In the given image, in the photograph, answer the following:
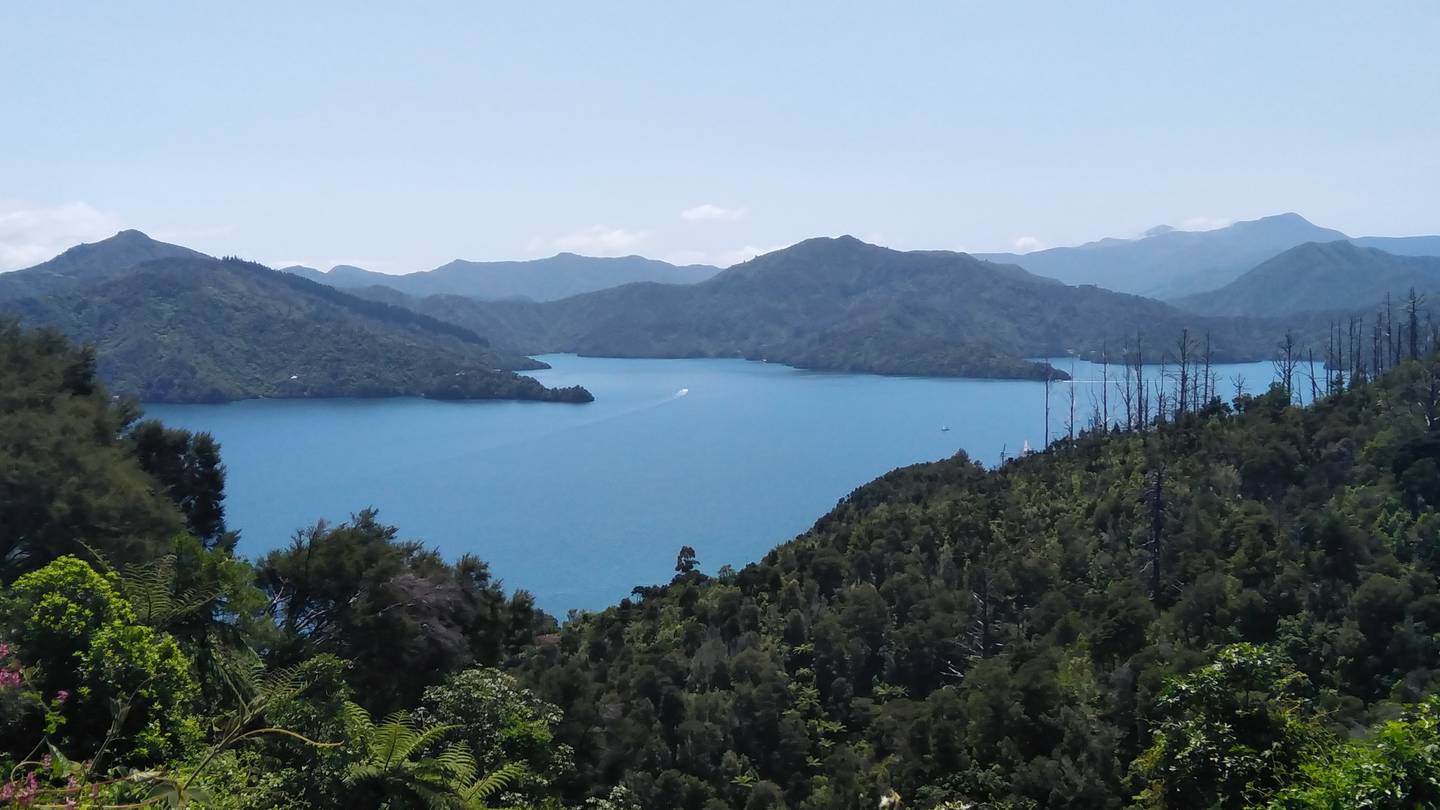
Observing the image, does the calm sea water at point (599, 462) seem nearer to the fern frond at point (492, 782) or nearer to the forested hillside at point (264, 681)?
the forested hillside at point (264, 681)

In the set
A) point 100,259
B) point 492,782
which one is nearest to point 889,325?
point 100,259

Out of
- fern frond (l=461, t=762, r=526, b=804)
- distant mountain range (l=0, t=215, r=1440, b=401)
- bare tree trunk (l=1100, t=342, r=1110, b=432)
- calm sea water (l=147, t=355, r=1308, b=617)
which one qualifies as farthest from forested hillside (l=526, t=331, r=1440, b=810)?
distant mountain range (l=0, t=215, r=1440, b=401)

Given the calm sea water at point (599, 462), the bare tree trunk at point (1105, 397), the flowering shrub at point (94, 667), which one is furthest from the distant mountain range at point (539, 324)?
the flowering shrub at point (94, 667)

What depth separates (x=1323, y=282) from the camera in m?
190

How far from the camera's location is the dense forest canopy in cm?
546

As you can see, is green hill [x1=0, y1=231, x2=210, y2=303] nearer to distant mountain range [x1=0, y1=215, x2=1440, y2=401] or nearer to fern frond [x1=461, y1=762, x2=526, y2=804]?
distant mountain range [x1=0, y1=215, x2=1440, y2=401]

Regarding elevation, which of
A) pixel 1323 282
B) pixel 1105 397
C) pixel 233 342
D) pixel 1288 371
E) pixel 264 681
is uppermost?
pixel 1323 282

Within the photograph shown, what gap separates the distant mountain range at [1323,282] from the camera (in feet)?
600

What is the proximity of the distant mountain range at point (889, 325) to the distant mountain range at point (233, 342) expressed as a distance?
2034 inches

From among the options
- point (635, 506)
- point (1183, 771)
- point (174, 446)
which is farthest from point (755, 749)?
point (635, 506)

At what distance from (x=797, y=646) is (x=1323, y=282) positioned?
206505mm

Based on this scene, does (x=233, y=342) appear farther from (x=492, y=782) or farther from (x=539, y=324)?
(x=492, y=782)

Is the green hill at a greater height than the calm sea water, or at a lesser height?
greater

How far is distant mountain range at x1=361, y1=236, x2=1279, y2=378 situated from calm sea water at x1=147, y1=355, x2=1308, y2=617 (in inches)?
1181
